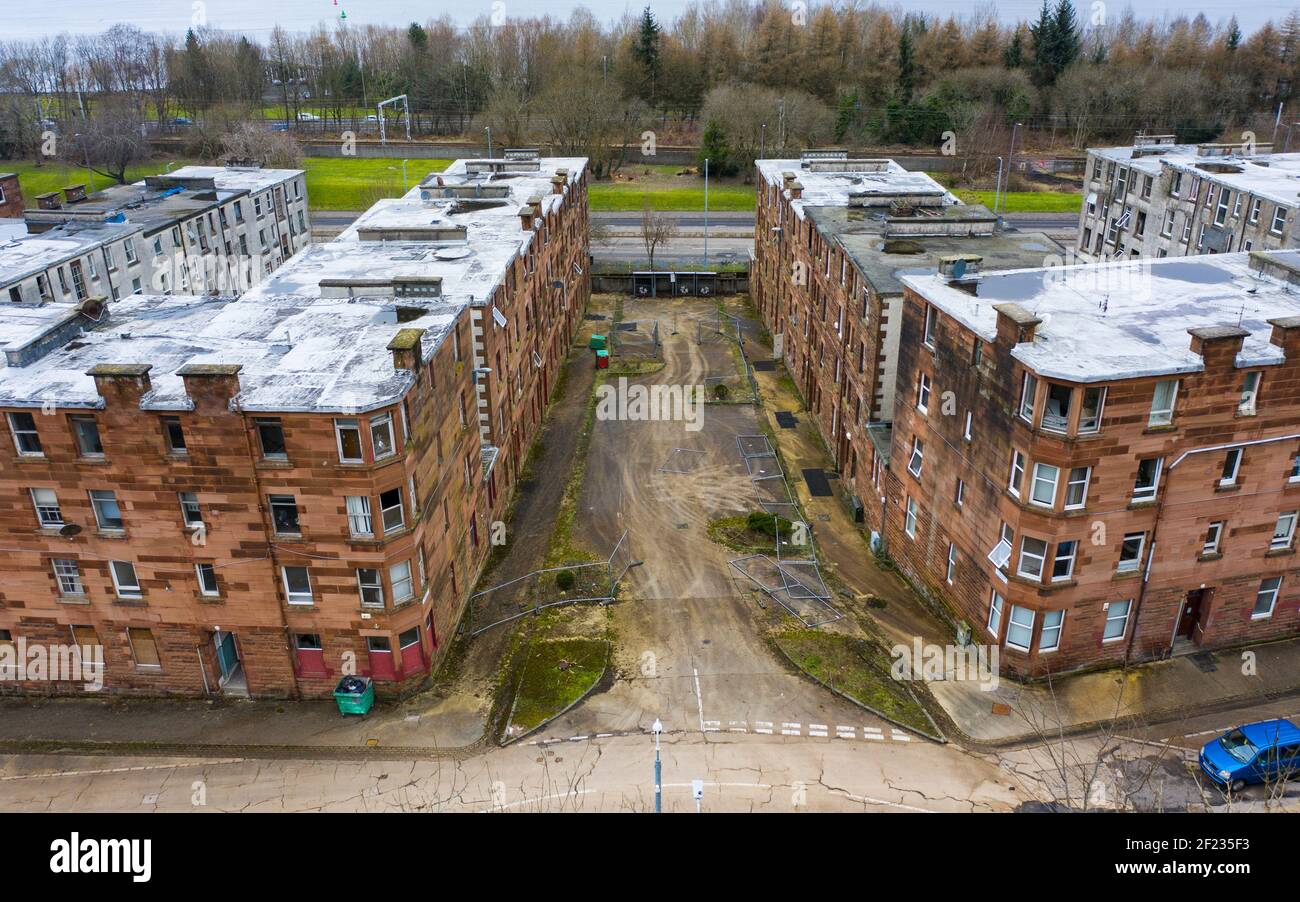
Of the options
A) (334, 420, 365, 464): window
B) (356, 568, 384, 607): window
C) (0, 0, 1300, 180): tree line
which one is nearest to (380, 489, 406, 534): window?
(334, 420, 365, 464): window

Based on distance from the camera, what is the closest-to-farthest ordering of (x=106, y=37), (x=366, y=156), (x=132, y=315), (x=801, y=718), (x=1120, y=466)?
→ (x=1120, y=466) < (x=801, y=718) < (x=132, y=315) < (x=366, y=156) < (x=106, y=37)

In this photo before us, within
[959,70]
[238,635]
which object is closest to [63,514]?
[238,635]

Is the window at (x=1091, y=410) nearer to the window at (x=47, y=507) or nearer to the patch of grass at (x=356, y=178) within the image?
the window at (x=47, y=507)

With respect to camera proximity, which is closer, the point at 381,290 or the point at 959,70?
the point at 381,290

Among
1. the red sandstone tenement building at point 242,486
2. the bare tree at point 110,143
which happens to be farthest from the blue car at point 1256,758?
the bare tree at point 110,143

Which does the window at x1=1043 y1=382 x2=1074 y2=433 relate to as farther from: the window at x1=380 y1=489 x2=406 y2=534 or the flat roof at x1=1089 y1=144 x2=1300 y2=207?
the flat roof at x1=1089 y1=144 x2=1300 y2=207

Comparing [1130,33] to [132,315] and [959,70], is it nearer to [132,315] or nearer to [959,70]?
[959,70]
